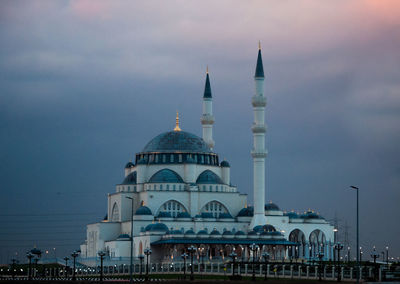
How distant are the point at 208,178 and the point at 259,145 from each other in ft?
43.6

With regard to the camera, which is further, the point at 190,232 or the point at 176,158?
the point at 176,158

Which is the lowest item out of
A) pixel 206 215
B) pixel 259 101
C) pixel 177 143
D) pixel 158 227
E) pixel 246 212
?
pixel 158 227

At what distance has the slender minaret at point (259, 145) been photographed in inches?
4889

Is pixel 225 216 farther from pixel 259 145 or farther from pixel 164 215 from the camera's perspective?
pixel 259 145

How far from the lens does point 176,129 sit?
142 meters

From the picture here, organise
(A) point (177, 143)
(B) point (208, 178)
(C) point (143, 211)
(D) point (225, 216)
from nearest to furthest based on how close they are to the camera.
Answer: (C) point (143, 211) → (D) point (225, 216) → (B) point (208, 178) → (A) point (177, 143)

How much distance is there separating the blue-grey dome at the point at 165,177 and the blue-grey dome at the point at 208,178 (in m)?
2.89

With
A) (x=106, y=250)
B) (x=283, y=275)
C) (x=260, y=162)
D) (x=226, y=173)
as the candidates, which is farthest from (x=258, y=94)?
(x=283, y=275)

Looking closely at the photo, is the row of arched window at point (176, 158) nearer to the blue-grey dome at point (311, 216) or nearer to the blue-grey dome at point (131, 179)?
the blue-grey dome at point (131, 179)

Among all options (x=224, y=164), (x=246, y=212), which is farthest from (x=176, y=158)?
(x=246, y=212)

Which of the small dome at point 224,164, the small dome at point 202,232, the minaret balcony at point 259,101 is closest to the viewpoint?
the small dome at point 202,232

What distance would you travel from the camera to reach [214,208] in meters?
135

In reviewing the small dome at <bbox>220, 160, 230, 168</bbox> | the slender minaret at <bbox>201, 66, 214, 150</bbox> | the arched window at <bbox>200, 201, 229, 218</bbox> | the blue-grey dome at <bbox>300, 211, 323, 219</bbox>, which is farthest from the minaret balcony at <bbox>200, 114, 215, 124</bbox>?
the blue-grey dome at <bbox>300, 211, 323, 219</bbox>

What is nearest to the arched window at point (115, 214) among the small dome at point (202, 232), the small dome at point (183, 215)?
the small dome at point (183, 215)
